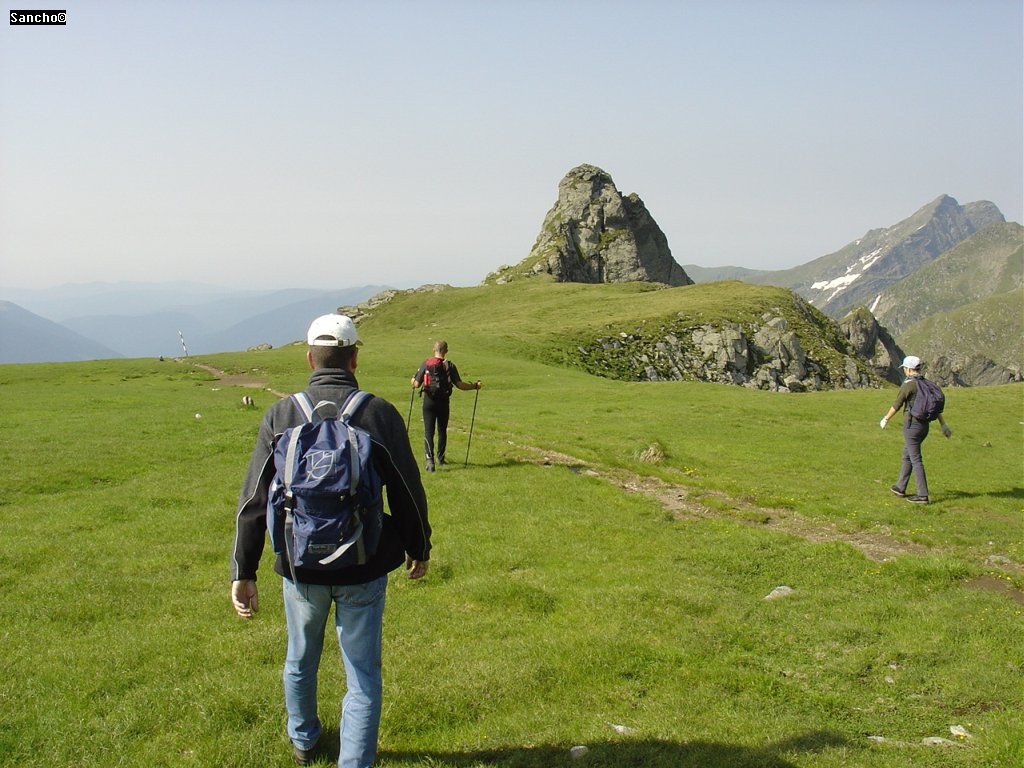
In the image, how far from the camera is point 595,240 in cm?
18200

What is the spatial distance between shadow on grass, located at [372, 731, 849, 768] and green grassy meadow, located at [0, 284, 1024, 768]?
35mm

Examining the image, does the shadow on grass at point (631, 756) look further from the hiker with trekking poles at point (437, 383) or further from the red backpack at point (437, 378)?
the red backpack at point (437, 378)

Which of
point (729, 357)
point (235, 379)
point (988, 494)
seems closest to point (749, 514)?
point (988, 494)

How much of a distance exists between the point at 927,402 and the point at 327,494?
19.2m

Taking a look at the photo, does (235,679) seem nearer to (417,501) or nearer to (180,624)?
(180,624)

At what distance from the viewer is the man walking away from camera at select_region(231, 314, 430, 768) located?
6.11 metres

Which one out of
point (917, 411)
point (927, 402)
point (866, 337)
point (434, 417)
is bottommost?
point (434, 417)

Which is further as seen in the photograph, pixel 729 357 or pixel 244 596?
pixel 729 357

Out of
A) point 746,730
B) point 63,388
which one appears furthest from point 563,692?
point 63,388

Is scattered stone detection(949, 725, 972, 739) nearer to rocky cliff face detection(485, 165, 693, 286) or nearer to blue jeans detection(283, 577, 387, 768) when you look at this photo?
blue jeans detection(283, 577, 387, 768)

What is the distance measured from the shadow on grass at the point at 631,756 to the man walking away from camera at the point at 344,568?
1.02m

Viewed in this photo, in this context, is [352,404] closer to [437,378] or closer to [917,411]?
[437,378]

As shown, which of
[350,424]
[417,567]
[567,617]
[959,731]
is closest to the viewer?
[350,424]

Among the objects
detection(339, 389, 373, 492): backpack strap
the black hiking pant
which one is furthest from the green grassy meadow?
detection(339, 389, 373, 492): backpack strap
